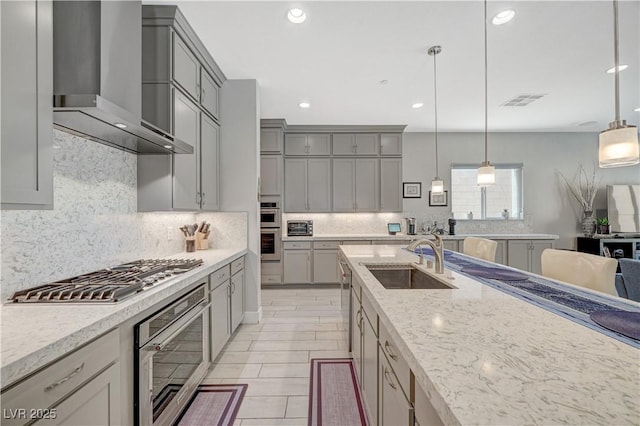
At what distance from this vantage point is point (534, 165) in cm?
565

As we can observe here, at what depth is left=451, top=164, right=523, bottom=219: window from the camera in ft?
18.6

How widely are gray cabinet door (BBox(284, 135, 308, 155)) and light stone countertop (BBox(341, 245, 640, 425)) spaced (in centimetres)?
434

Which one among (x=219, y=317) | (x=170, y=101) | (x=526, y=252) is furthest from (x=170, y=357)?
(x=526, y=252)

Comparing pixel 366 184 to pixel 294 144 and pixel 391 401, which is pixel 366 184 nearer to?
pixel 294 144

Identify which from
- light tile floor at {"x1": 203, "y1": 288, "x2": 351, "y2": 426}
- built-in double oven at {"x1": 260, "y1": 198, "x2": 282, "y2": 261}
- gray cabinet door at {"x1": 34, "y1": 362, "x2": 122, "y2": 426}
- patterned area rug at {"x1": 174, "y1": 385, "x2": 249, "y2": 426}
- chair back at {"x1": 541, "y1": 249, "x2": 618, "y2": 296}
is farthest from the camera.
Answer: built-in double oven at {"x1": 260, "y1": 198, "x2": 282, "y2": 261}

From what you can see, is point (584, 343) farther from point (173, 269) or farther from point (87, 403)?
point (173, 269)

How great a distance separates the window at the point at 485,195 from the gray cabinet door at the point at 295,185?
305 centimetres

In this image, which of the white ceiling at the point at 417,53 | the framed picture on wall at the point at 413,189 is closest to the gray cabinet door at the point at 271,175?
the white ceiling at the point at 417,53

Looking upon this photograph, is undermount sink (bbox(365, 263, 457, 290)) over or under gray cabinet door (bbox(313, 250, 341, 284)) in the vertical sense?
over

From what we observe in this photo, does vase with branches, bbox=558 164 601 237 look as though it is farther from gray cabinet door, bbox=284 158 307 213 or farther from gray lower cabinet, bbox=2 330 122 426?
gray lower cabinet, bbox=2 330 122 426

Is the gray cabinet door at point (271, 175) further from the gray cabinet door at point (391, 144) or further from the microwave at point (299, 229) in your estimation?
the gray cabinet door at point (391, 144)

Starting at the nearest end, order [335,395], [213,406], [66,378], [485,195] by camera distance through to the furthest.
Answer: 1. [66,378]
2. [213,406]
3. [335,395]
4. [485,195]

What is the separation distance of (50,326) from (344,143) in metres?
4.78

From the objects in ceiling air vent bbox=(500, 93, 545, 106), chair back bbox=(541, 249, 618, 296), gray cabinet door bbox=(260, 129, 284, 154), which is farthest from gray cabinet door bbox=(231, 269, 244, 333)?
ceiling air vent bbox=(500, 93, 545, 106)
